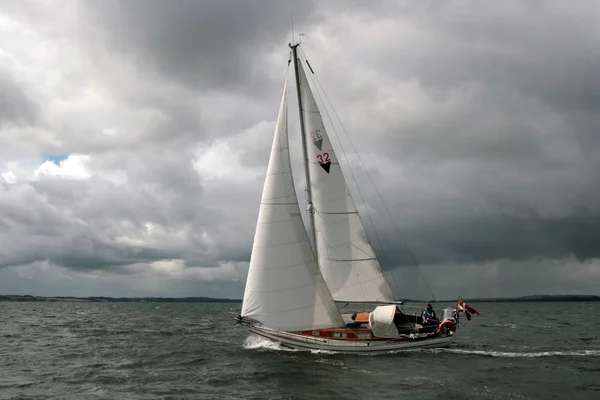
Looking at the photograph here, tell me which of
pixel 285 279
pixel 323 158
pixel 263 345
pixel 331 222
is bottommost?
pixel 263 345

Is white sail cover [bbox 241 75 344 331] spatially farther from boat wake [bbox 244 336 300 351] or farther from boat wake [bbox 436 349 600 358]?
boat wake [bbox 436 349 600 358]

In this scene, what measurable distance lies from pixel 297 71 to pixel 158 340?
899 inches

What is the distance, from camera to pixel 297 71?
2712 cm

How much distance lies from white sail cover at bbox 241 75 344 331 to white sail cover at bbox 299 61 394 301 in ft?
7.41

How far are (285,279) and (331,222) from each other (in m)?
4.62

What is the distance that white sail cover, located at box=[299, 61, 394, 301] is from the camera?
89.9ft

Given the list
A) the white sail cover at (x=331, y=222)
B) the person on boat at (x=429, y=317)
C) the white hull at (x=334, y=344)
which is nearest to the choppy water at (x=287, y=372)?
the white hull at (x=334, y=344)


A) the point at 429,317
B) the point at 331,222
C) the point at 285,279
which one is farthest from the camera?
the point at 429,317

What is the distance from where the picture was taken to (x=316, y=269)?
987 inches

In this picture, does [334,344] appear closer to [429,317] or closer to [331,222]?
[331,222]

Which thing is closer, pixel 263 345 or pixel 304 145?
pixel 304 145

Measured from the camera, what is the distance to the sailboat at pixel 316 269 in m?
24.8

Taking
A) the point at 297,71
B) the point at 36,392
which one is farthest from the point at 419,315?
the point at 36,392

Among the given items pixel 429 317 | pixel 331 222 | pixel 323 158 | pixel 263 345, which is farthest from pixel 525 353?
pixel 323 158
